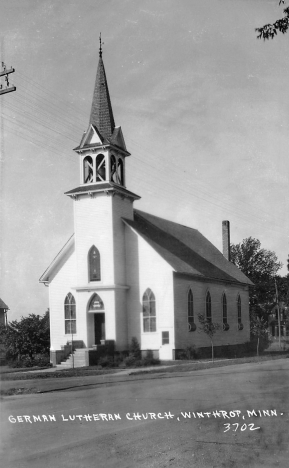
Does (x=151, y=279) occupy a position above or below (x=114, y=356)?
above

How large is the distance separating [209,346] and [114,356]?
7244 mm

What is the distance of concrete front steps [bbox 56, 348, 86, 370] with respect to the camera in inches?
1225

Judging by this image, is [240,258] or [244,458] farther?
[240,258]

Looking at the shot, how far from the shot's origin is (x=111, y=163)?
33.1 metres

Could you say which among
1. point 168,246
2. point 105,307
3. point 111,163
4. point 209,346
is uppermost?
point 111,163

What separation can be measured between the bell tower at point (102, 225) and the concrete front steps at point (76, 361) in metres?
1.00

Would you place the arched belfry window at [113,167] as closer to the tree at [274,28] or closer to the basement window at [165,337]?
the basement window at [165,337]

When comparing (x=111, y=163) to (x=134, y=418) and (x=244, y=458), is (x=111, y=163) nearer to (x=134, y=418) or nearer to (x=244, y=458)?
(x=134, y=418)

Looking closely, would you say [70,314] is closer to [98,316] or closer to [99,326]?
[98,316]

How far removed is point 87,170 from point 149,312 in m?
8.47

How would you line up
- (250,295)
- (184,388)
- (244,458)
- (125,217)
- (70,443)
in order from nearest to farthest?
(244,458)
(70,443)
(184,388)
(125,217)
(250,295)

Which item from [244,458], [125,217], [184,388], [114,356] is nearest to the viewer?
[244,458]

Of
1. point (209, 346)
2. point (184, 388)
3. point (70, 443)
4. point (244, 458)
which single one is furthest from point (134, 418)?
point (209, 346)

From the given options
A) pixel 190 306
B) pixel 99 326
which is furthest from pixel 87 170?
pixel 190 306
